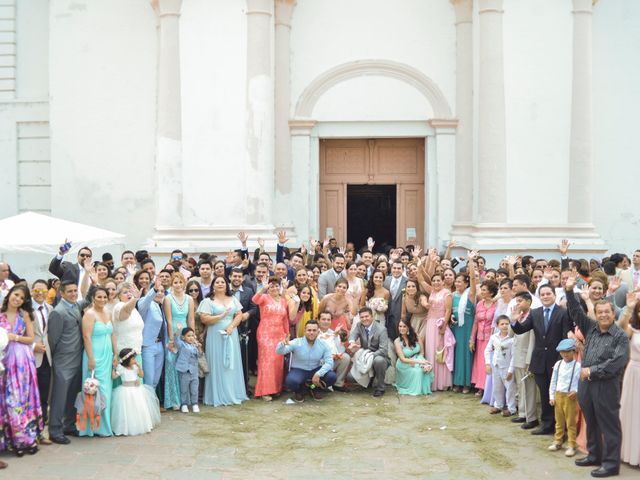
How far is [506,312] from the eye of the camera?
10023mm

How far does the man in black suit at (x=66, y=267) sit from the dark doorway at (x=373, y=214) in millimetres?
6979

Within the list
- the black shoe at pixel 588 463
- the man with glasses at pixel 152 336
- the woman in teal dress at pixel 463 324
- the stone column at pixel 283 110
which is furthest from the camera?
the stone column at pixel 283 110

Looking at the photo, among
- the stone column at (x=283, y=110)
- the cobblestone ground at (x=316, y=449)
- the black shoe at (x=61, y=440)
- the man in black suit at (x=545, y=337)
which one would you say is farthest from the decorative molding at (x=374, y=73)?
the black shoe at (x=61, y=440)

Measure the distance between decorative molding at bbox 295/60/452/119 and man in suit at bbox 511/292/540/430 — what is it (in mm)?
7823

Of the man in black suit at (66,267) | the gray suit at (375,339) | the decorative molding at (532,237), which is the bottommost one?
the gray suit at (375,339)

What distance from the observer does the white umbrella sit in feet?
34.5

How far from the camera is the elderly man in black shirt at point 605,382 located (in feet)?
25.2

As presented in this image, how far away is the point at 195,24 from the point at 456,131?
5.33 metres

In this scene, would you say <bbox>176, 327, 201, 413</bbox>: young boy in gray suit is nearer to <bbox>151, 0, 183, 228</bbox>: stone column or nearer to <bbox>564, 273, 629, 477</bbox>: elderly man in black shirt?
<bbox>564, 273, 629, 477</bbox>: elderly man in black shirt

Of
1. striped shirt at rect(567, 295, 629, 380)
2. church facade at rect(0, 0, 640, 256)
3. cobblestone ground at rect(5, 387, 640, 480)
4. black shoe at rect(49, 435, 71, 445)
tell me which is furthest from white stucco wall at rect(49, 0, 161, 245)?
striped shirt at rect(567, 295, 629, 380)

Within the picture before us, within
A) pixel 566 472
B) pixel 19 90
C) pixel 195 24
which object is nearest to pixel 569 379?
pixel 566 472

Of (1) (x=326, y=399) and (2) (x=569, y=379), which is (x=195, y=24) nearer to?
(1) (x=326, y=399)

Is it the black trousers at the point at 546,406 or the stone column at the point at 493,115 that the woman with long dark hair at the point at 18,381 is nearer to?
the black trousers at the point at 546,406

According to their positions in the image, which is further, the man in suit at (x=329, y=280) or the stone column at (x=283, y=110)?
the stone column at (x=283, y=110)
